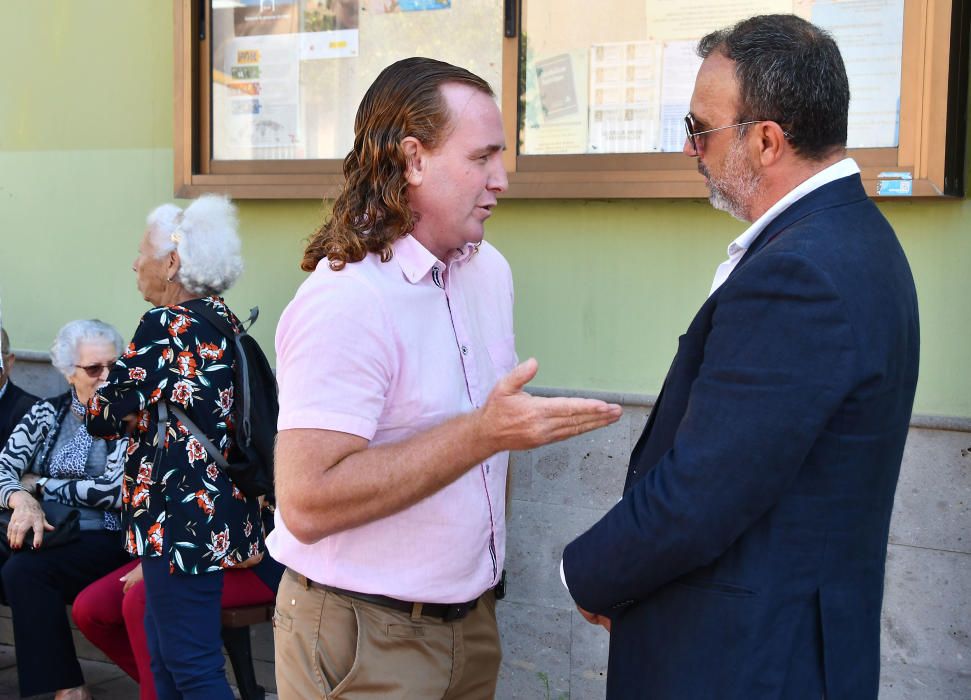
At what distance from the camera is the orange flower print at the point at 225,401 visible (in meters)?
3.52

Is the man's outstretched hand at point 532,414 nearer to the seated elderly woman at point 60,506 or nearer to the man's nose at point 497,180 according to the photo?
the man's nose at point 497,180

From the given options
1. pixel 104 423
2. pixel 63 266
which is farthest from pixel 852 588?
pixel 63 266

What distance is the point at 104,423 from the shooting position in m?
3.43

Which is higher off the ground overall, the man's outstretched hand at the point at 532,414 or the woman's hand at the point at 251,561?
the man's outstretched hand at the point at 532,414

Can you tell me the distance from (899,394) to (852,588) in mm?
352

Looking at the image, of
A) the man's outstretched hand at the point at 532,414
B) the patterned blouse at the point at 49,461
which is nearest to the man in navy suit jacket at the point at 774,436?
the man's outstretched hand at the point at 532,414

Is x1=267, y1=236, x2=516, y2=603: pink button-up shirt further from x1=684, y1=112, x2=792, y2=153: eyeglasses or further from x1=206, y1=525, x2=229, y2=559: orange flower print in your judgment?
x1=206, y1=525, x2=229, y2=559: orange flower print

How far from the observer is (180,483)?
344cm

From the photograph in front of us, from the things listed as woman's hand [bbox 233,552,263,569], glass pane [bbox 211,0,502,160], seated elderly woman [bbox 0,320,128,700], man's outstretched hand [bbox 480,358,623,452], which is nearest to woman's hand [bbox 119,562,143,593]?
seated elderly woman [bbox 0,320,128,700]

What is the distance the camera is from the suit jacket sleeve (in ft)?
5.43

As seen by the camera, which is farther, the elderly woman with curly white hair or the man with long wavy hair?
the elderly woman with curly white hair

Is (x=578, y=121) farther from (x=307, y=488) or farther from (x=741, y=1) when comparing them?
(x=307, y=488)

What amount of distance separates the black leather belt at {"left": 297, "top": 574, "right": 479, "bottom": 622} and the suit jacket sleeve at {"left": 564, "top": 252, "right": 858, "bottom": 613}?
1.78 feet

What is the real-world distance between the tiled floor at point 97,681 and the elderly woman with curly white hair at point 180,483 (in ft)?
3.79
